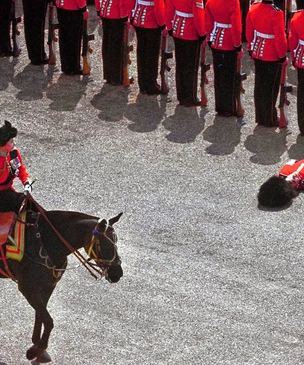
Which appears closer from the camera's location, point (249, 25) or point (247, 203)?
point (247, 203)

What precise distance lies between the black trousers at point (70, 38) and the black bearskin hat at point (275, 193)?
14.1 ft

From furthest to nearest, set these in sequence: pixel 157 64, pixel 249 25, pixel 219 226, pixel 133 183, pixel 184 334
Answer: pixel 157 64 < pixel 249 25 < pixel 133 183 < pixel 219 226 < pixel 184 334

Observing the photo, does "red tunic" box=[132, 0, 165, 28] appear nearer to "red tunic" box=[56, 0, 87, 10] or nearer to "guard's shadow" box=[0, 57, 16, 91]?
"red tunic" box=[56, 0, 87, 10]

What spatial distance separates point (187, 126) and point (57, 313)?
4386 millimetres

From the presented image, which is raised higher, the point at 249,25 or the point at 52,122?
the point at 249,25

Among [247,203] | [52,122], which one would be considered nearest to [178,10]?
[52,122]

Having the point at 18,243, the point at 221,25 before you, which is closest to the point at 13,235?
the point at 18,243

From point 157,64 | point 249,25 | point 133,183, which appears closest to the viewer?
point 133,183

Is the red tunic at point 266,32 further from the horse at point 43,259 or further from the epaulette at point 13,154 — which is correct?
the horse at point 43,259

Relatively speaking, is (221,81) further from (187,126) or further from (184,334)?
(184,334)

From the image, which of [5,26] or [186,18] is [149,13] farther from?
[5,26]

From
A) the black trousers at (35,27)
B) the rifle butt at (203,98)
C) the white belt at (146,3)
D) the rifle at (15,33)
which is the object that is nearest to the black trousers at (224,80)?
the rifle butt at (203,98)

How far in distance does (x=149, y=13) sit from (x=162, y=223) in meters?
3.60

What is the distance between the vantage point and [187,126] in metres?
14.9
